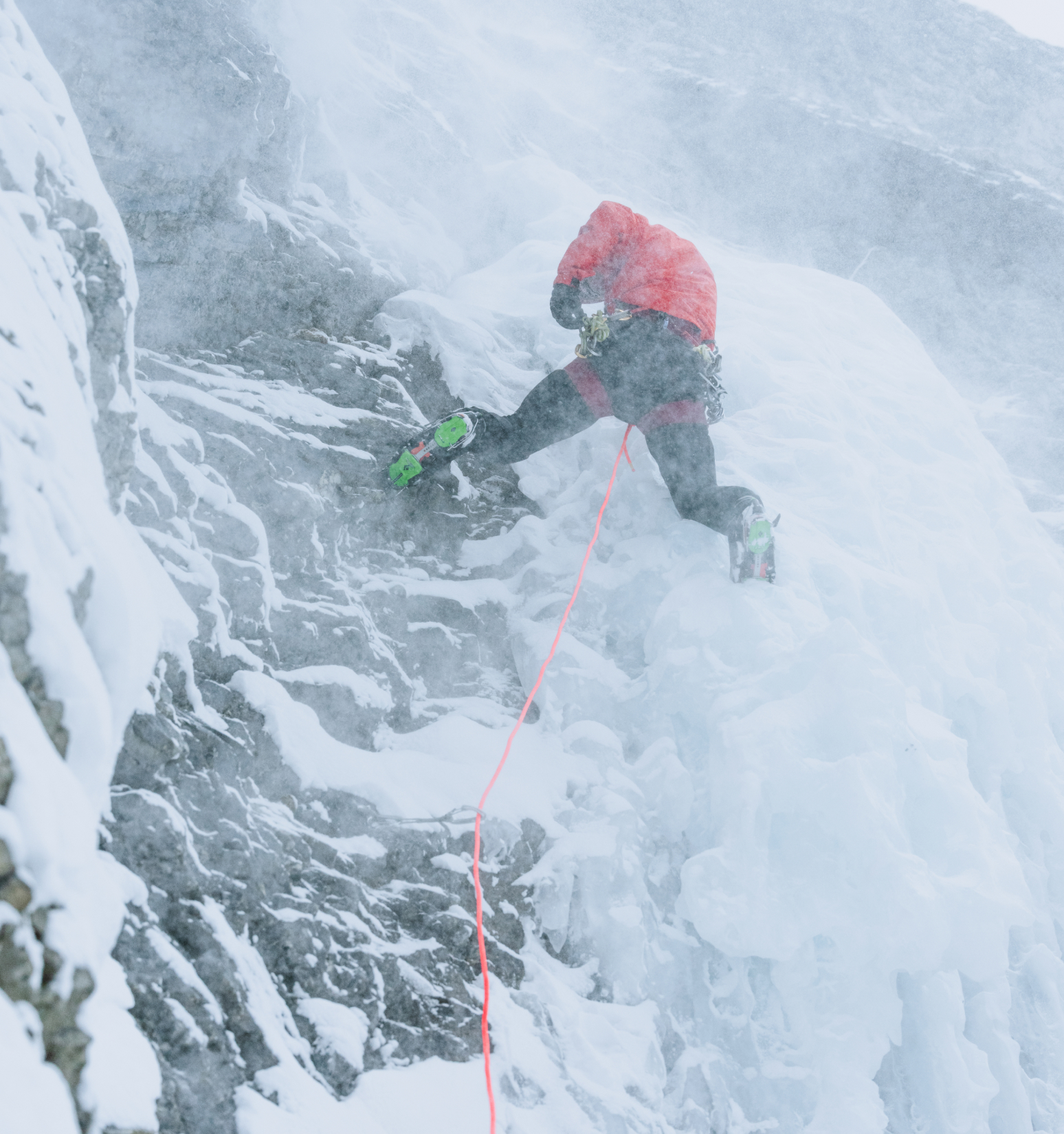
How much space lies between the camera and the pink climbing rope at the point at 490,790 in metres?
2.43

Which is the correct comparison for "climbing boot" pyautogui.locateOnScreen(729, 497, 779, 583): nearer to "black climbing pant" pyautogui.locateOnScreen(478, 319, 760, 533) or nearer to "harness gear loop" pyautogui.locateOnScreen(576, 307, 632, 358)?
"black climbing pant" pyautogui.locateOnScreen(478, 319, 760, 533)

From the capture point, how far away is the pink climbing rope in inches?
95.6

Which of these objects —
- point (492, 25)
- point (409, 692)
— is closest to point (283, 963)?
point (409, 692)

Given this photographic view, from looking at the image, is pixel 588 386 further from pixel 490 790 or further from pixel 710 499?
pixel 490 790

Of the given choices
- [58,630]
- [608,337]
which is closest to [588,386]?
[608,337]

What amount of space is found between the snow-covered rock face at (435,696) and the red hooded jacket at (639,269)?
0.76 meters

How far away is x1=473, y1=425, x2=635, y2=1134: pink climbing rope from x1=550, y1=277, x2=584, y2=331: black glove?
1.88ft

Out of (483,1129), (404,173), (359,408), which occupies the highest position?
(404,173)

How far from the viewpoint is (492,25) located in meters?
9.38

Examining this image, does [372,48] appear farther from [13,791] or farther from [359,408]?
[13,791]

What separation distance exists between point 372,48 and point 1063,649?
6753 millimetres

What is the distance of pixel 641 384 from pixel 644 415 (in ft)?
0.47

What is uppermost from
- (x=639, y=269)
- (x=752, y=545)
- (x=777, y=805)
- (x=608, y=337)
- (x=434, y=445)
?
(x=639, y=269)

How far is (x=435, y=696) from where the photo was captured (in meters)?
3.43
